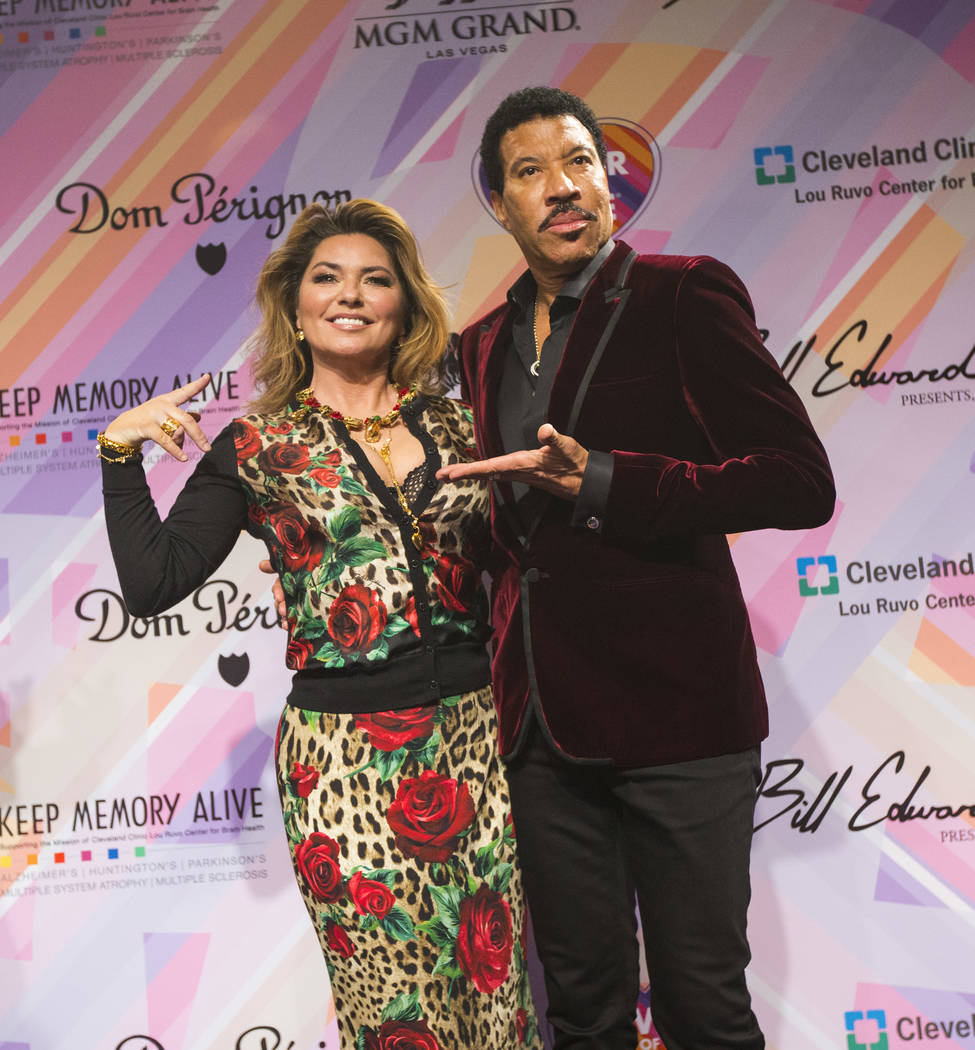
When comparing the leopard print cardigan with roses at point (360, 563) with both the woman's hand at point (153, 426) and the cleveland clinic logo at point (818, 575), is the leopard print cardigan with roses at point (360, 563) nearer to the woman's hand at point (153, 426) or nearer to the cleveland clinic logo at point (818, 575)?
the woman's hand at point (153, 426)

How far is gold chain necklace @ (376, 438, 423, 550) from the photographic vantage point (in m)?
Result: 1.75

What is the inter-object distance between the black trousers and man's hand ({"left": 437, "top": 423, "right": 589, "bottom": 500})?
479mm

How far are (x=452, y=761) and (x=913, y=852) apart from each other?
1450 mm

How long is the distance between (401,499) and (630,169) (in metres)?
1.28

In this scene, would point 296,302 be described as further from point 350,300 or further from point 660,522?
point 660,522

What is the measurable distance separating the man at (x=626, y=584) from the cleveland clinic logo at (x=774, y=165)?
89cm

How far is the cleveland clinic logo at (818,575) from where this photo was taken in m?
2.52

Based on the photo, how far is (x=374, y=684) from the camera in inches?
66.8

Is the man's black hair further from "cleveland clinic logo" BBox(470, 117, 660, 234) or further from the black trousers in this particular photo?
the black trousers

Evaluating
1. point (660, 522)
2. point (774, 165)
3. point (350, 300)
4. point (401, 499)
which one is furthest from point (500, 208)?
point (774, 165)

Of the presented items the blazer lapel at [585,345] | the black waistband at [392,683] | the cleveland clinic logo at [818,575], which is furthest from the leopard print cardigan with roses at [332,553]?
the cleveland clinic logo at [818,575]

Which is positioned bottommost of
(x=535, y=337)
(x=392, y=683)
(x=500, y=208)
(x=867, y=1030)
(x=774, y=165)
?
(x=867, y=1030)

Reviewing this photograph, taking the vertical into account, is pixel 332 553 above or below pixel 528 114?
below

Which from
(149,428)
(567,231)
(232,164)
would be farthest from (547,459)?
(232,164)
